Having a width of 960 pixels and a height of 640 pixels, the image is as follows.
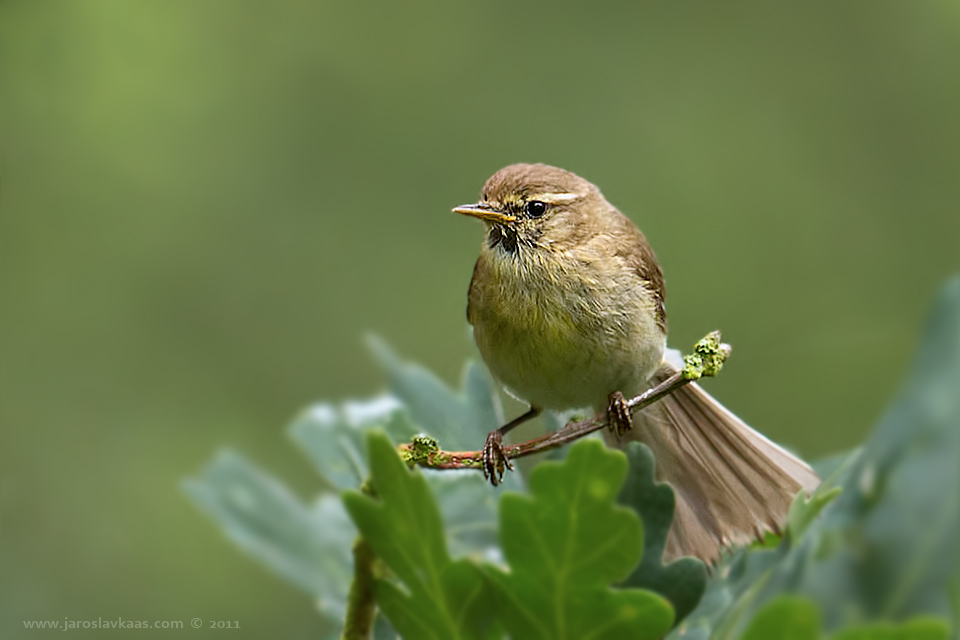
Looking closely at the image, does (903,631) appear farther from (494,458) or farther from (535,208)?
(535,208)

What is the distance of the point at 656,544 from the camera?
122 centimetres

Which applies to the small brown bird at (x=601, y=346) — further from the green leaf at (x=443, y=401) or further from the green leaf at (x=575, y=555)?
the green leaf at (x=575, y=555)

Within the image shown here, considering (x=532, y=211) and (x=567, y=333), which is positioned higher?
(x=532, y=211)

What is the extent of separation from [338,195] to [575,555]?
17.5 feet

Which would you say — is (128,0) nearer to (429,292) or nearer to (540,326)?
(429,292)

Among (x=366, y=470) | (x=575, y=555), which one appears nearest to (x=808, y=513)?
(x=575, y=555)

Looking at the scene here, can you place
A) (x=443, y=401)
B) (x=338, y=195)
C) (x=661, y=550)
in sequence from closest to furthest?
(x=661, y=550), (x=443, y=401), (x=338, y=195)

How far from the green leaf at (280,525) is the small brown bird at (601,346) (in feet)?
1.09

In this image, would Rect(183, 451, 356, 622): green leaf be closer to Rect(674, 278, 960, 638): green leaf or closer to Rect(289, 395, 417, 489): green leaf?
Rect(289, 395, 417, 489): green leaf

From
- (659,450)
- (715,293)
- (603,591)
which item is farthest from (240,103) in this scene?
(603,591)

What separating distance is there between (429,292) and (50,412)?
93.0 inches

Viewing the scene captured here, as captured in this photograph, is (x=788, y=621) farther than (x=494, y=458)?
No

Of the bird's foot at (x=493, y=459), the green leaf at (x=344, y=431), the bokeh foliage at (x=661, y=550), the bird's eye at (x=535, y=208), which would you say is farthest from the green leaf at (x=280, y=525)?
the bird's eye at (x=535, y=208)

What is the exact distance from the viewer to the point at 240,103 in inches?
254
